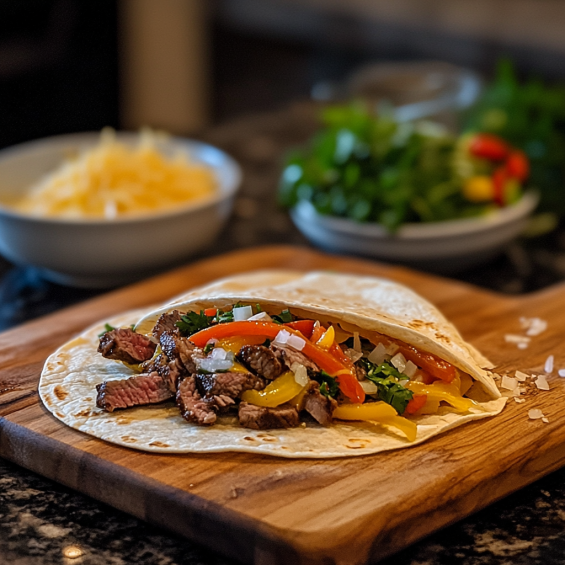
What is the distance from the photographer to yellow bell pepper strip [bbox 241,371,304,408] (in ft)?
7.13

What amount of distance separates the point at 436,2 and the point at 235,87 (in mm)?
2349

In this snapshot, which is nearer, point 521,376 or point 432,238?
point 521,376

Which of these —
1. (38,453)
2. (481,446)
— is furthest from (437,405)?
(38,453)

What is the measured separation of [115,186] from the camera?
349 cm

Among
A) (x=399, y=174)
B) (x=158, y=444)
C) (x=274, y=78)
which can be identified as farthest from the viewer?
(x=274, y=78)

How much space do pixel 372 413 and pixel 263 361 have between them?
1.01 ft

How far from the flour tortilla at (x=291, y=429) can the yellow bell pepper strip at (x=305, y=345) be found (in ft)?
0.28

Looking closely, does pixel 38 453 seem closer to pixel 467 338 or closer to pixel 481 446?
pixel 481 446

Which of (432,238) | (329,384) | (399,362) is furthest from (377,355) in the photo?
(432,238)

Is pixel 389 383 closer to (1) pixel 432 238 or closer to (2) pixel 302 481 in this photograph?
(2) pixel 302 481

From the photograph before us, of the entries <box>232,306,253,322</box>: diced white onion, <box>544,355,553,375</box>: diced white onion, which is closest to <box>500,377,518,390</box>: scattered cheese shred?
<box>544,355,553,375</box>: diced white onion

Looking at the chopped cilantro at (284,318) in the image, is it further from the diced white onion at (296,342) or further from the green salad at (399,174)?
the green salad at (399,174)

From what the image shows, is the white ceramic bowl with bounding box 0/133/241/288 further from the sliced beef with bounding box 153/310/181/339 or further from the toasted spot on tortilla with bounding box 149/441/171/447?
the toasted spot on tortilla with bounding box 149/441/171/447

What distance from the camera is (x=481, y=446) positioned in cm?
205
